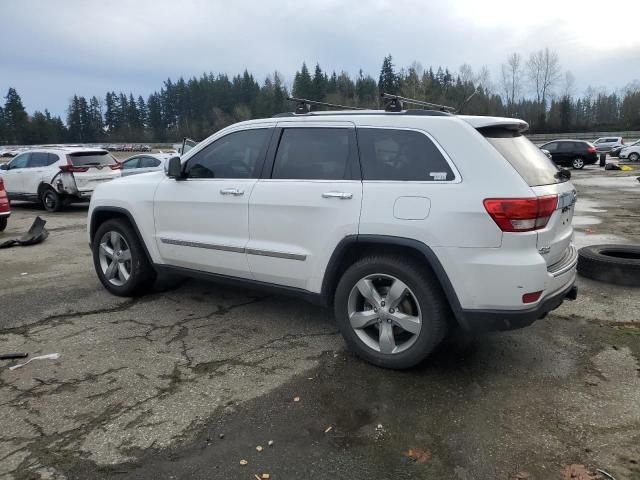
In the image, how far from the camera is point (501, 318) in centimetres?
320

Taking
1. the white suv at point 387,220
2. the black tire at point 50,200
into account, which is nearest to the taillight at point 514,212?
the white suv at point 387,220

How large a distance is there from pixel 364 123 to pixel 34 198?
13.4 m

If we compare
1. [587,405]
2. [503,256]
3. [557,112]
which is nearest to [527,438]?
[587,405]

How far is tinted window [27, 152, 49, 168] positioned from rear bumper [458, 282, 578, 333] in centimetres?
1404

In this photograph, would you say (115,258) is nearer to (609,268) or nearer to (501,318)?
(501,318)

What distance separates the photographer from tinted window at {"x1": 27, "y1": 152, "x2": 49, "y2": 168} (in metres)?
14.1

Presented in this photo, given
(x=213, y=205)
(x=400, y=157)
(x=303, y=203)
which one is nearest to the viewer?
(x=400, y=157)

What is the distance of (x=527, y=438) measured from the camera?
285 centimetres

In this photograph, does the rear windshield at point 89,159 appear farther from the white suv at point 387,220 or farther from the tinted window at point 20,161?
the white suv at point 387,220

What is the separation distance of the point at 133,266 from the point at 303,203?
2371 mm

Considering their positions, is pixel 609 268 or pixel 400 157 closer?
pixel 400 157

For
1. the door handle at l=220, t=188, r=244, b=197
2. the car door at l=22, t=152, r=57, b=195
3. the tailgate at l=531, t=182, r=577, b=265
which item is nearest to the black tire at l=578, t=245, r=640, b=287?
the tailgate at l=531, t=182, r=577, b=265

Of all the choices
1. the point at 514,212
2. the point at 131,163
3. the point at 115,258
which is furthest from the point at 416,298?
the point at 131,163

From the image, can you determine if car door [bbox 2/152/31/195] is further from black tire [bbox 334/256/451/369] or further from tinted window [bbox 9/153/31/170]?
black tire [bbox 334/256/451/369]
